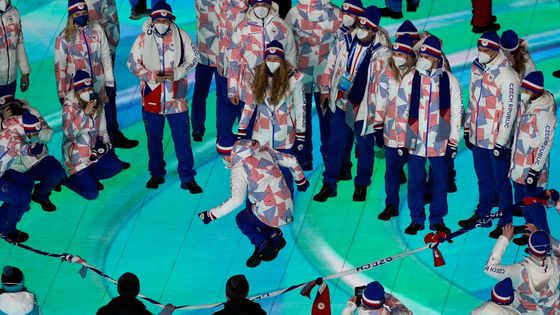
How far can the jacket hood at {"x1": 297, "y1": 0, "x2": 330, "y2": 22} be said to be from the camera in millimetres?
15328

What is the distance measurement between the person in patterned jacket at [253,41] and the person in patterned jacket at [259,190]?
92 centimetres

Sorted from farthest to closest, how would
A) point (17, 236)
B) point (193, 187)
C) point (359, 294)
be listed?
point (193, 187), point (17, 236), point (359, 294)

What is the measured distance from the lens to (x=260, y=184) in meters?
14.2

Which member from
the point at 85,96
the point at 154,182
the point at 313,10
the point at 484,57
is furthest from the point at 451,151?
the point at 85,96

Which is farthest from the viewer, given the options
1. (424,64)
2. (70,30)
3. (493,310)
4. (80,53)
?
(80,53)

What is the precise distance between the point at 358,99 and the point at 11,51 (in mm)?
3248

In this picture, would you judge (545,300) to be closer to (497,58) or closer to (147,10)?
(497,58)

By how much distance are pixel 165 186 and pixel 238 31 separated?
1.61m

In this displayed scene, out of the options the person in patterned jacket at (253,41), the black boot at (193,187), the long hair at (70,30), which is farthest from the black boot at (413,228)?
the long hair at (70,30)

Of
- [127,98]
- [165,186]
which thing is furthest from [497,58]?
[127,98]

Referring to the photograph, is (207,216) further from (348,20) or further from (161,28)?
(348,20)

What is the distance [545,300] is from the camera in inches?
519

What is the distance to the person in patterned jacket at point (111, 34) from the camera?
15828 millimetres

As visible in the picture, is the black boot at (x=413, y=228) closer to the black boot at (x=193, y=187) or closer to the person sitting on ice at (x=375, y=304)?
the black boot at (x=193, y=187)
